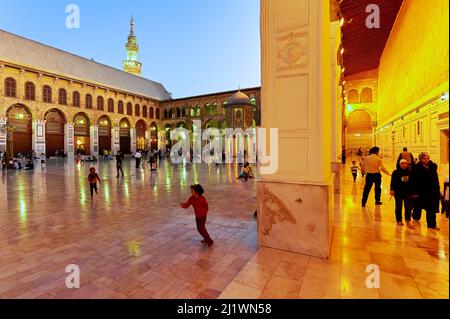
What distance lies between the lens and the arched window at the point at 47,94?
2940 cm

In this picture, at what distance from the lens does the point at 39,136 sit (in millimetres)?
28672

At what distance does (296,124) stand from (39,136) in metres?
34.0

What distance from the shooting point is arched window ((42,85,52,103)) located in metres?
29.4

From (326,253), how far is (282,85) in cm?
261

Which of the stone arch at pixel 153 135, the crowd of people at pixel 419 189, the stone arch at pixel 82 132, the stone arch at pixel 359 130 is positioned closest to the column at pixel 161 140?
the stone arch at pixel 153 135

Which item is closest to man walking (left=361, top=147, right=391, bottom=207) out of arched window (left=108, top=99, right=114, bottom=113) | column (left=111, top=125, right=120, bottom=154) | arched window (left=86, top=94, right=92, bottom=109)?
arched window (left=86, top=94, right=92, bottom=109)

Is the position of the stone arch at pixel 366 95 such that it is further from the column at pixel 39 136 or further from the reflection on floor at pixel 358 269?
the column at pixel 39 136

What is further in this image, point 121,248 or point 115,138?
point 115,138

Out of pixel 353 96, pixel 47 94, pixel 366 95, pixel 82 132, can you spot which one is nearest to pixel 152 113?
pixel 82 132

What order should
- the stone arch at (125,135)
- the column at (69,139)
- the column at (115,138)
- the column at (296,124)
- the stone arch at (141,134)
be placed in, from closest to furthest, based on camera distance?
the column at (296,124) < the column at (69,139) < the column at (115,138) < the stone arch at (125,135) < the stone arch at (141,134)

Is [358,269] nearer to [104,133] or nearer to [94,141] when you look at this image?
[94,141]

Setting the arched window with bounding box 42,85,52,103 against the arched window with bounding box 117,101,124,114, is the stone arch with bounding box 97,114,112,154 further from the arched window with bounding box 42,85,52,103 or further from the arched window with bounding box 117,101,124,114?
the arched window with bounding box 42,85,52,103

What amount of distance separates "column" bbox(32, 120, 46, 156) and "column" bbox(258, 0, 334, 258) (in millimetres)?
33243

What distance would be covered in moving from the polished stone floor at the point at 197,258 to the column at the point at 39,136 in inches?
1076
